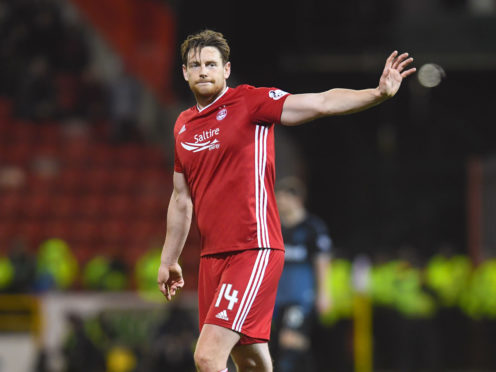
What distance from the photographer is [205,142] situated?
16.5 feet

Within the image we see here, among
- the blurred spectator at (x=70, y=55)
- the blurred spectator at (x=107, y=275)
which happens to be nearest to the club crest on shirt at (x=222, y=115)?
the blurred spectator at (x=107, y=275)

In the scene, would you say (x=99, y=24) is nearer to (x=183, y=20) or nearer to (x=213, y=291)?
(x=183, y=20)

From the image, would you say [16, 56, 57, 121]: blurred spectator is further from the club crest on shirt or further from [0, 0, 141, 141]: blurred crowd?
the club crest on shirt

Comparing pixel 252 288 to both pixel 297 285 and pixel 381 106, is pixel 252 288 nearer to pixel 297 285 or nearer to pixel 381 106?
pixel 297 285

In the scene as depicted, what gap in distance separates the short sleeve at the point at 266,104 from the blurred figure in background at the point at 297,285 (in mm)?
3879

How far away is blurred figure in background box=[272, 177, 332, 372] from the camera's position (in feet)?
28.3

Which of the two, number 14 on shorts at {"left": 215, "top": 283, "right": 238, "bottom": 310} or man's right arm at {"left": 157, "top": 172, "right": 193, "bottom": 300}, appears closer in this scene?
number 14 on shorts at {"left": 215, "top": 283, "right": 238, "bottom": 310}

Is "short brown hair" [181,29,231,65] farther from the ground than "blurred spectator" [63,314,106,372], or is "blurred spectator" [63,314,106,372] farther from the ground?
"short brown hair" [181,29,231,65]

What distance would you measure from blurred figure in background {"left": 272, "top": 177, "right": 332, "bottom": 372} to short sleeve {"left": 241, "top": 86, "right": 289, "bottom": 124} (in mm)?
3879

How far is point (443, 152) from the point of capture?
21562 mm

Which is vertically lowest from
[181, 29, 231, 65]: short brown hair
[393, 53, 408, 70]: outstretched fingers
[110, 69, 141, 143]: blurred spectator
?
[393, 53, 408, 70]: outstretched fingers

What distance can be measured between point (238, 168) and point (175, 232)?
26.0 inches

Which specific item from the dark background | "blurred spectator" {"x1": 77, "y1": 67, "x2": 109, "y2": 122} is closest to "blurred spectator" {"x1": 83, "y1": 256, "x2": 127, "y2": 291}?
the dark background

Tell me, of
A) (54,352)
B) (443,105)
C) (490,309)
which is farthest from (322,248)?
(443,105)
